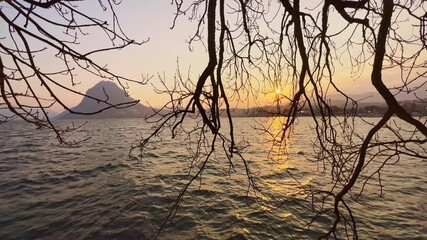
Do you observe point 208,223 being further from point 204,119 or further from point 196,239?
point 204,119

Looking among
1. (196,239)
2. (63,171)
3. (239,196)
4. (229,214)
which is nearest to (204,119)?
(196,239)

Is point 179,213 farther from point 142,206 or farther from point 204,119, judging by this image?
point 204,119

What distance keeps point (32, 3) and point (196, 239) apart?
8016mm

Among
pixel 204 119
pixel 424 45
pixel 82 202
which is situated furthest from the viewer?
pixel 82 202

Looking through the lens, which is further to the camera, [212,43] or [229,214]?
[229,214]

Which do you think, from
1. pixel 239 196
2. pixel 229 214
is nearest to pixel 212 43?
pixel 229 214

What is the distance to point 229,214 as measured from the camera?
10.5 metres

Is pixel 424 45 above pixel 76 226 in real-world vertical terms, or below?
above

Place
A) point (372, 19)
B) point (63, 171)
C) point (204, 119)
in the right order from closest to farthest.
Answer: point (204, 119), point (372, 19), point (63, 171)

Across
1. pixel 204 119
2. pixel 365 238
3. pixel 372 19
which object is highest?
pixel 372 19

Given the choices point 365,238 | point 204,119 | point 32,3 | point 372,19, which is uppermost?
point 372,19

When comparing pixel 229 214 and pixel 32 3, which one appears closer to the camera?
pixel 32 3

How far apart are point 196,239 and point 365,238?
5.11 metres

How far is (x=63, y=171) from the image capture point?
19.0m
